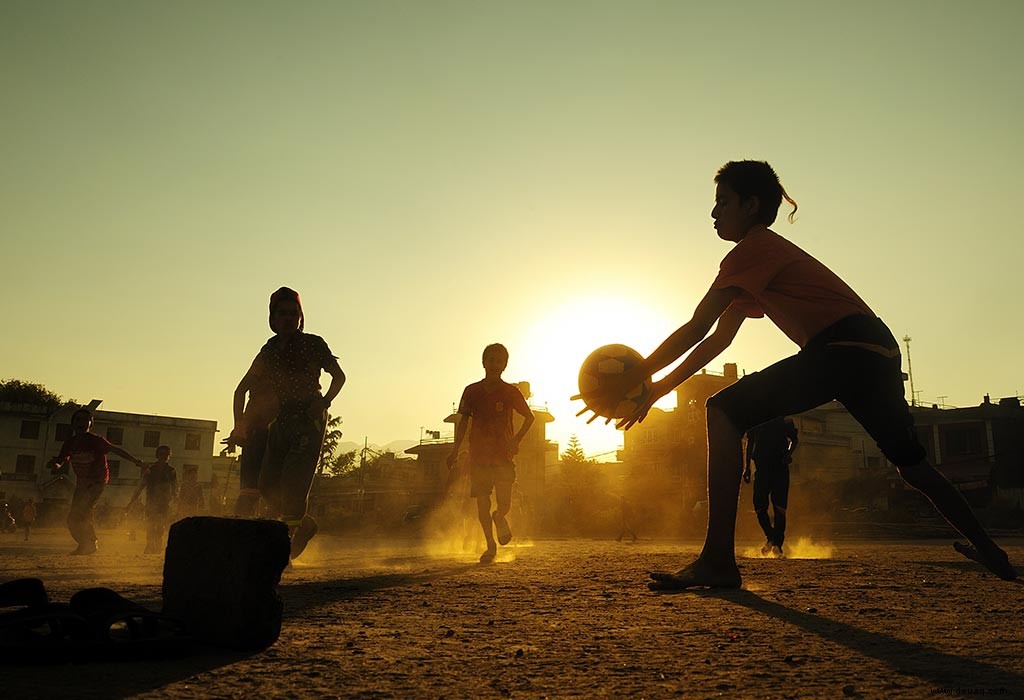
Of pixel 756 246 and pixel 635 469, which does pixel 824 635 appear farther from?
pixel 635 469

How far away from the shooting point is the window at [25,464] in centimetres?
6258

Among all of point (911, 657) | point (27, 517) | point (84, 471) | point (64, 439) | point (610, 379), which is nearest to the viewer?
point (911, 657)

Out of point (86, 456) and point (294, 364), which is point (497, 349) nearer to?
point (294, 364)

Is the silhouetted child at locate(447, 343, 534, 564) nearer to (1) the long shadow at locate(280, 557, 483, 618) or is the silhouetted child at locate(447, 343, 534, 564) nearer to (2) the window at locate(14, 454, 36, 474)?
(1) the long shadow at locate(280, 557, 483, 618)

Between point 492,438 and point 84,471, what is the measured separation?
657 cm

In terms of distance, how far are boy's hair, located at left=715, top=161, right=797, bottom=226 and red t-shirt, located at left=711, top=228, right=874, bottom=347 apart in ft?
1.28

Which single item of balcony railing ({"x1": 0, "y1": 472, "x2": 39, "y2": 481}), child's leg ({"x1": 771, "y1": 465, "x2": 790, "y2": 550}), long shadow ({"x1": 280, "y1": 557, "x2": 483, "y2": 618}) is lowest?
balcony railing ({"x1": 0, "y1": 472, "x2": 39, "y2": 481})

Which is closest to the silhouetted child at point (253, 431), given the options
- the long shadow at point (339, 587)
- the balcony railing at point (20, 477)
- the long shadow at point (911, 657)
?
the long shadow at point (339, 587)

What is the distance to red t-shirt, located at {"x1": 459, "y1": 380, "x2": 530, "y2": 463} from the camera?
940 centimetres

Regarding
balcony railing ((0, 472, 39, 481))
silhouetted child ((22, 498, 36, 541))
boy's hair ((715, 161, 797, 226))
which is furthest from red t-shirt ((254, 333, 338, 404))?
balcony railing ((0, 472, 39, 481))

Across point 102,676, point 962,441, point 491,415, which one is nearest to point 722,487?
point 102,676

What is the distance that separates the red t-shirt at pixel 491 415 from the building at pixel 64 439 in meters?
56.4

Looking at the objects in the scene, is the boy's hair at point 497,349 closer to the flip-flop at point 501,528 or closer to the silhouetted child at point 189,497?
the flip-flop at point 501,528

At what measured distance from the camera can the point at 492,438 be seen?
941 centimetres
